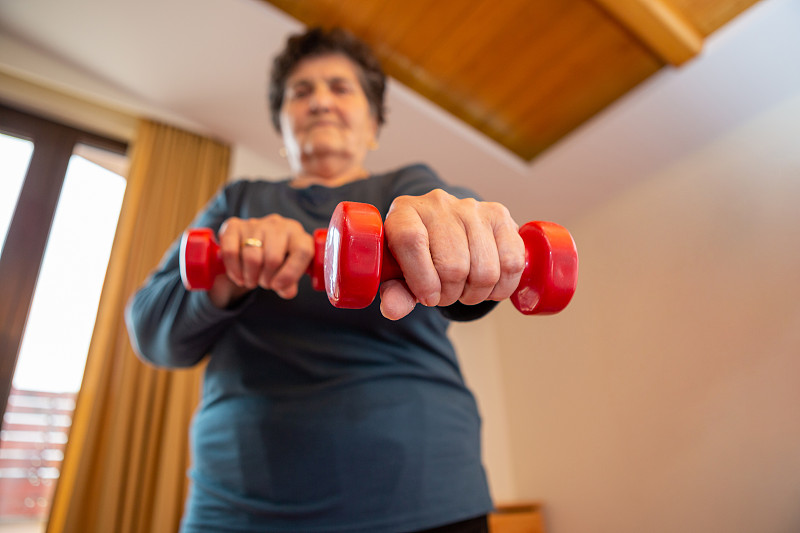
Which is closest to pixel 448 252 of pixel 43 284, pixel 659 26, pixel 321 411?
pixel 321 411

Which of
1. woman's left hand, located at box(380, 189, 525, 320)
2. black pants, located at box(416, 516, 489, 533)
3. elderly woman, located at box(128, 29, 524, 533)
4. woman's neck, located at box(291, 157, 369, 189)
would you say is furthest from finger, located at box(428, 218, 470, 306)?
woman's neck, located at box(291, 157, 369, 189)

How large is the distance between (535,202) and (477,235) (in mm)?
2751

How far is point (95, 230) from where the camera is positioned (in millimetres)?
2418

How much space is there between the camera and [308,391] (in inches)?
25.5

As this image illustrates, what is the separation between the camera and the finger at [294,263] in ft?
1.72

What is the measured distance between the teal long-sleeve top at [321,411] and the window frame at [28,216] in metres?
1.76

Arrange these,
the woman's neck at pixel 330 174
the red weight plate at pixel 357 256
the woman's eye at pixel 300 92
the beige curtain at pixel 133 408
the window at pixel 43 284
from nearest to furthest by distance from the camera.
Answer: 1. the red weight plate at pixel 357 256
2. the woman's neck at pixel 330 174
3. the woman's eye at pixel 300 92
4. the beige curtain at pixel 133 408
5. the window at pixel 43 284

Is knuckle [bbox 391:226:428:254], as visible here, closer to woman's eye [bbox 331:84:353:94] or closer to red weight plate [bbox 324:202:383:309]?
red weight plate [bbox 324:202:383:309]

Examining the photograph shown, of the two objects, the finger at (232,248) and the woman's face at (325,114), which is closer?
the finger at (232,248)

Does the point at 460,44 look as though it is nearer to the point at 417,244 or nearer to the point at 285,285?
the point at 285,285

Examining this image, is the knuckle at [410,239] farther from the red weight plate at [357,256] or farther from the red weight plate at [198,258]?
the red weight plate at [198,258]

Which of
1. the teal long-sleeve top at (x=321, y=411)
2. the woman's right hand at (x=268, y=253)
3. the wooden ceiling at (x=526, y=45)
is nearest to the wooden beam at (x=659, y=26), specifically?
the wooden ceiling at (x=526, y=45)

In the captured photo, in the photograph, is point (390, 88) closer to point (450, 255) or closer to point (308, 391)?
point (308, 391)

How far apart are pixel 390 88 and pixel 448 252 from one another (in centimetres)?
216
